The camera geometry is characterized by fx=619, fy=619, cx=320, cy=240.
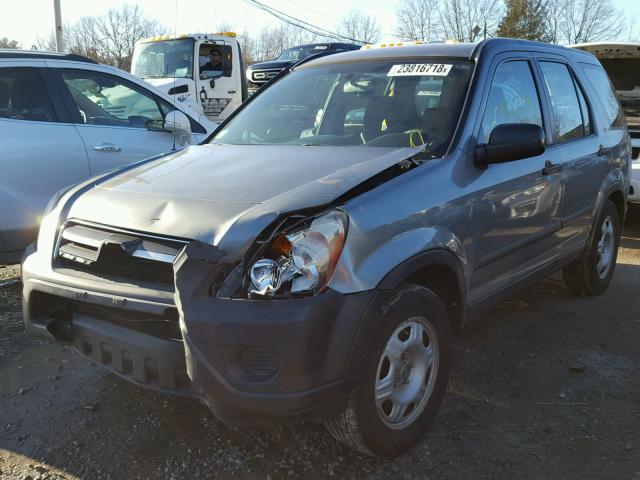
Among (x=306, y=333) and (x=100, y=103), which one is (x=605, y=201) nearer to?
(x=306, y=333)

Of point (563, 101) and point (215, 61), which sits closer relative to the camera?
point (563, 101)

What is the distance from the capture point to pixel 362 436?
2.50 metres

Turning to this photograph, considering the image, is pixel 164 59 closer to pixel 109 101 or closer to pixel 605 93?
pixel 109 101

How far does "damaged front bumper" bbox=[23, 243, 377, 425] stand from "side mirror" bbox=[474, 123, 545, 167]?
1157 mm

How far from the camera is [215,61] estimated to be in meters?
12.9

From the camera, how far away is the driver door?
492cm

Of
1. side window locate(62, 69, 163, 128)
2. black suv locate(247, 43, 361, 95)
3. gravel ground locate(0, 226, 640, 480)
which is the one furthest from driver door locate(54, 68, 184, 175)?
black suv locate(247, 43, 361, 95)

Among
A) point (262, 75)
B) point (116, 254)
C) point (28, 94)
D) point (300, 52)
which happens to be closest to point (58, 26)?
point (262, 75)

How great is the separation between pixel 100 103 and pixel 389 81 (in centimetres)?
282

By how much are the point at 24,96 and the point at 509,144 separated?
3.64 meters

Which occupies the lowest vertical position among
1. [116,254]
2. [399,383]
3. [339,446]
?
[339,446]

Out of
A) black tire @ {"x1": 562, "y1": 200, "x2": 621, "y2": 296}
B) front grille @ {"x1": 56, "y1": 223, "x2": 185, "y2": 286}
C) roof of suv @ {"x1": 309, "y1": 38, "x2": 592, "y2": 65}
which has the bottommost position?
black tire @ {"x1": 562, "y1": 200, "x2": 621, "y2": 296}

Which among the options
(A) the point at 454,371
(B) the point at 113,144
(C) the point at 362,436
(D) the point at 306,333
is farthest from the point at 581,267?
(B) the point at 113,144

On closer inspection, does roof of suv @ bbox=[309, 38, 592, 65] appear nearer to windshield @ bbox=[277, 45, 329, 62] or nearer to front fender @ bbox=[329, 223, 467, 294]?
front fender @ bbox=[329, 223, 467, 294]
